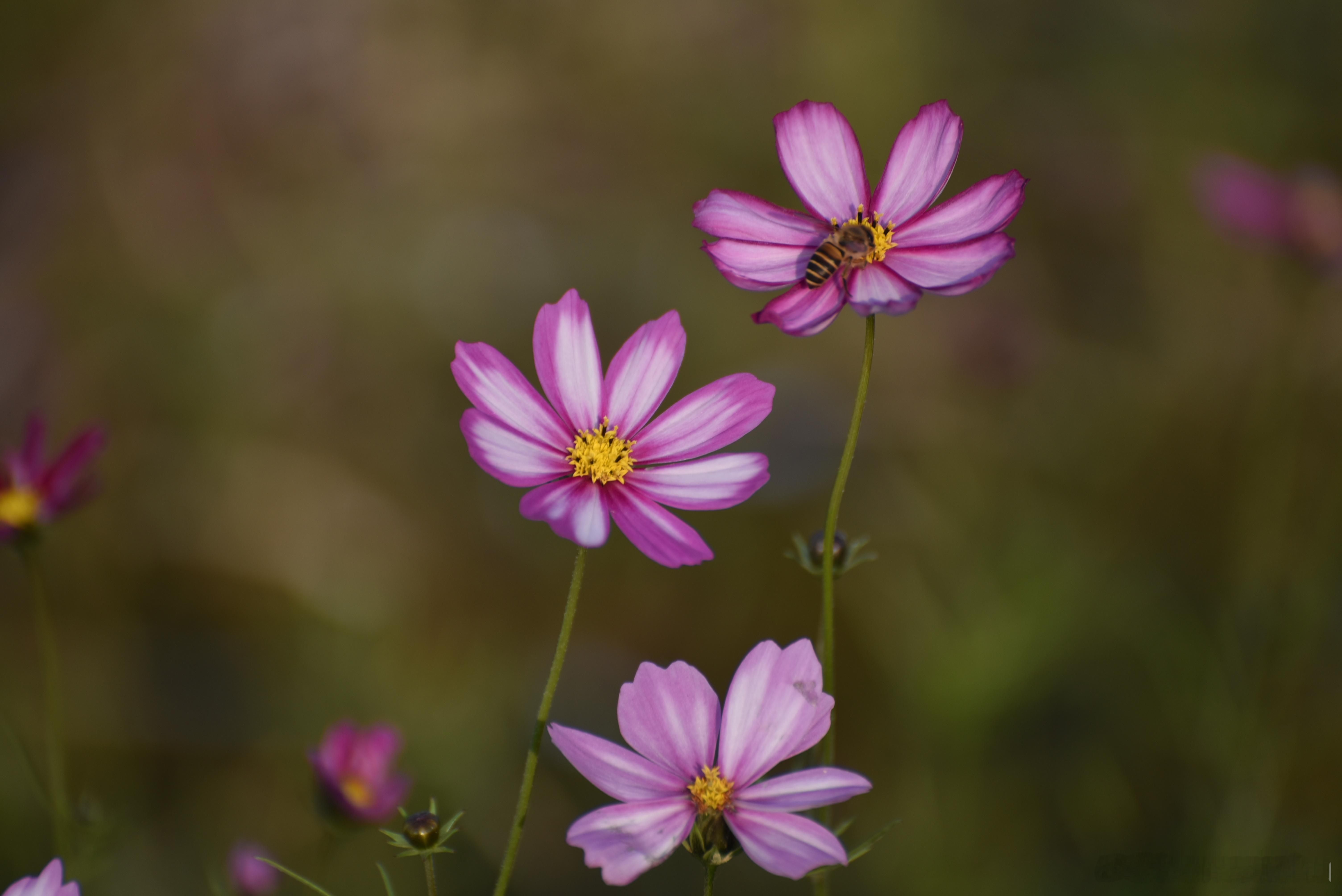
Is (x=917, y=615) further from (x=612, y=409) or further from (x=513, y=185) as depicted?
(x=513, y=185)

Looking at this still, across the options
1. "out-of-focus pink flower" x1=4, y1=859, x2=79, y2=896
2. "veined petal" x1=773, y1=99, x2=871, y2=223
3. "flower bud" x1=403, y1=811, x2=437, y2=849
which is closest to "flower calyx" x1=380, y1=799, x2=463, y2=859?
"flower bud" x1=403, y1=811, x2=437, y2=849

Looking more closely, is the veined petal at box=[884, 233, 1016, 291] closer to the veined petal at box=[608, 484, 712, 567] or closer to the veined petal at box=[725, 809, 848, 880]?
the veined petal at box=[608, 484, 712, 567]

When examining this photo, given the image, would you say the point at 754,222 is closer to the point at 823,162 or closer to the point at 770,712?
the point at 823,162

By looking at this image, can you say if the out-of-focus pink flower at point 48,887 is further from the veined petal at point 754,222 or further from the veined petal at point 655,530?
the veined petal at point 754,222

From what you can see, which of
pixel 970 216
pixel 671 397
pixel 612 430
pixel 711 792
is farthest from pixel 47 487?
Result: pixel 671 397

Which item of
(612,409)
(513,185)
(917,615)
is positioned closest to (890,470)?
(917,615)

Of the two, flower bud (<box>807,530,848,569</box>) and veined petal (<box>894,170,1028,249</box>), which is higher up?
veined petal (<box>894,170,1028,249</box>)
